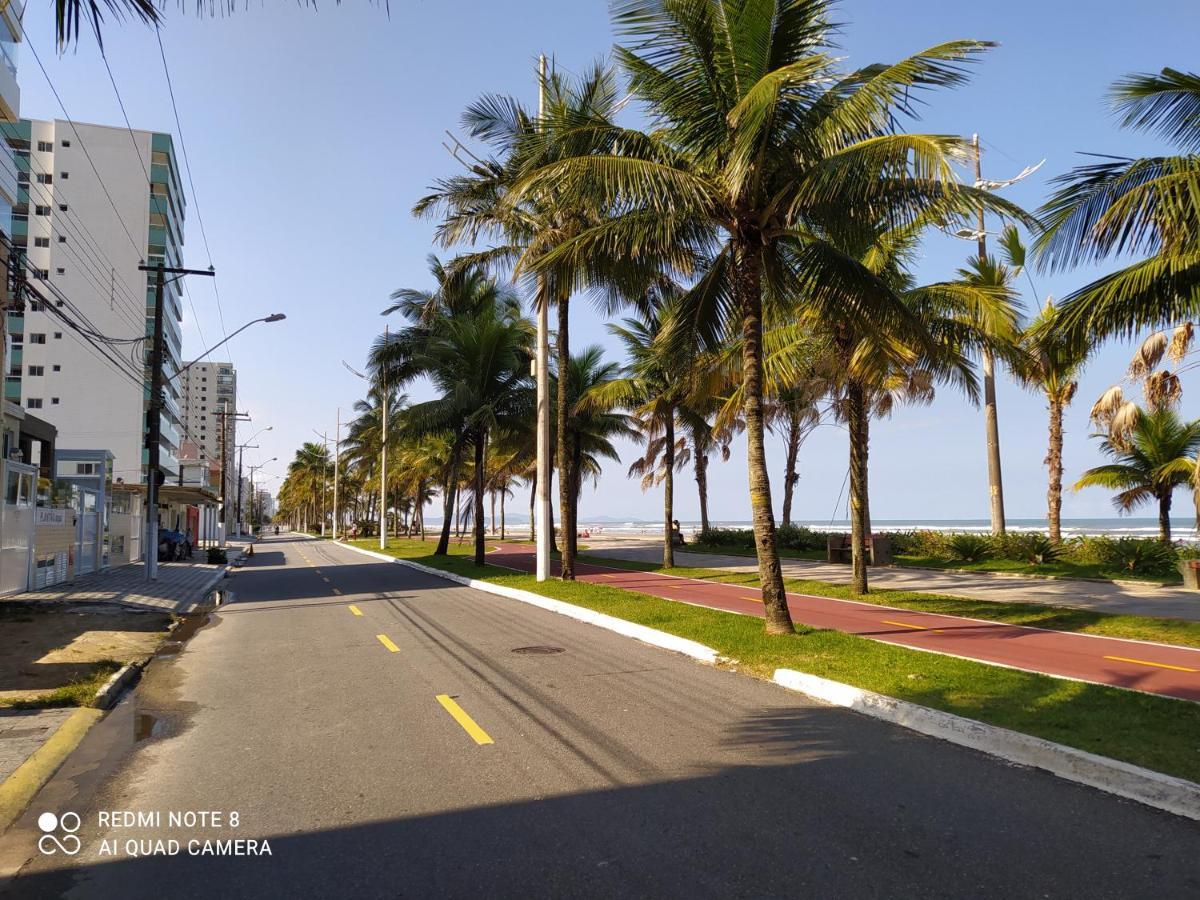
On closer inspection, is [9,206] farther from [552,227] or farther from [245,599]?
[552,227]

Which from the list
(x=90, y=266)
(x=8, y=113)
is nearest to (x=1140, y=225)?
(x=8, y=113)

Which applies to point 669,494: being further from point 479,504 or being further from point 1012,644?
point 1012,644

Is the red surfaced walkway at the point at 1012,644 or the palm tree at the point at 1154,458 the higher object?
the palm tree at the point at 1154,458

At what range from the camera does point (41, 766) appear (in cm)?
614

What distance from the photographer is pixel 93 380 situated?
66.8 metres

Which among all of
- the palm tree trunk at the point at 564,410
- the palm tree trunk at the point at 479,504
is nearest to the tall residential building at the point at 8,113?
the palm tree trunk at the point at 479,504

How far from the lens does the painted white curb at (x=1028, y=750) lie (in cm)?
522

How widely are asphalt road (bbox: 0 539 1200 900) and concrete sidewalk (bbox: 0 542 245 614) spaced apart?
34.5 feet

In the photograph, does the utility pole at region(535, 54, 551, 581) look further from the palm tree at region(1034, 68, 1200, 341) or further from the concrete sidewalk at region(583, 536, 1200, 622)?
the palm tree at region(1034, 68, 1200, 341)

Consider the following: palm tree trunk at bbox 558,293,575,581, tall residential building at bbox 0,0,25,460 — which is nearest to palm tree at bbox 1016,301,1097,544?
palm tree trunk at bbox 558,293,575,581

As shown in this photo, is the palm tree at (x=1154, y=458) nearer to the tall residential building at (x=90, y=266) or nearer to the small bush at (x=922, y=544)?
the small bush at (x=922, y=544)

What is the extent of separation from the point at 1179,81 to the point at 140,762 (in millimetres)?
12648

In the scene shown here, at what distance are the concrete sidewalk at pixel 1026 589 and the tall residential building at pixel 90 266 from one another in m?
56.9

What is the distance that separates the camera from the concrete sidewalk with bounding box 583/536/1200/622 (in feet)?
52.5
